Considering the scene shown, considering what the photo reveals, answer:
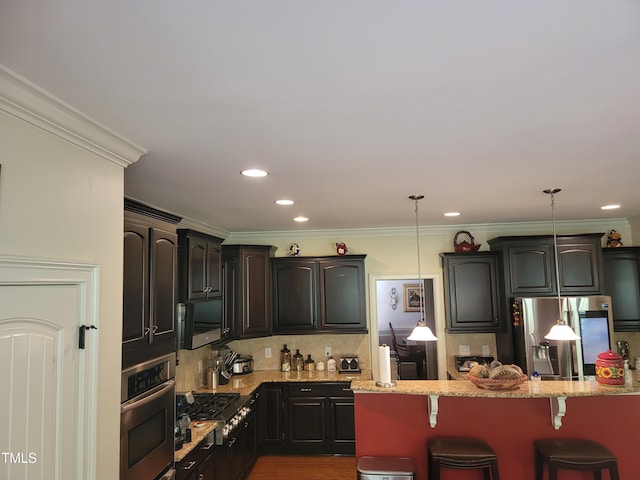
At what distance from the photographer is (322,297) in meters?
5.39

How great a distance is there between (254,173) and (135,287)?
3.08ft

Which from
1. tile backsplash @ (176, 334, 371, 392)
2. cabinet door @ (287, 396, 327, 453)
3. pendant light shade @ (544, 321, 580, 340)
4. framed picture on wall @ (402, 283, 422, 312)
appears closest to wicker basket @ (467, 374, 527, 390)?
pendant light shade @ (544, 321, 580, 340)

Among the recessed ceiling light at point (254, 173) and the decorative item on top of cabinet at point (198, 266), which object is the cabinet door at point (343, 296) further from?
the recessed ceiling light at point (254, 173)

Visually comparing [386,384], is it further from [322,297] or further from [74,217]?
[74,217]

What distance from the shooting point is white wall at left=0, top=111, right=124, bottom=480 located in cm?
146

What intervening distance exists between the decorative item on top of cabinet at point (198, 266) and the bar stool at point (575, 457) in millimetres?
3014

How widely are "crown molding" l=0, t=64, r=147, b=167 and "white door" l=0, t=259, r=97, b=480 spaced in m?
0.53

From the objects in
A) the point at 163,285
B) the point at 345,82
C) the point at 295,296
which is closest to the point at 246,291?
the point at 295,296

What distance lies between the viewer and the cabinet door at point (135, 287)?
2.18m

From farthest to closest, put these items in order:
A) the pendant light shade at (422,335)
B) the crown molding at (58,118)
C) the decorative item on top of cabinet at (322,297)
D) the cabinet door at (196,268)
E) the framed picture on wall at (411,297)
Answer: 1. the framed picture on wall at (411,297)
2. the decorative item on top of cabinet at (322,297)
3. the cabinet door at (196,268)
4. the pendant light shade at (422,335)
5. the crown molding at (58,118)

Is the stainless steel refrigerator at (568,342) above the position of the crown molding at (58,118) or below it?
below

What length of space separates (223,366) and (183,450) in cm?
212

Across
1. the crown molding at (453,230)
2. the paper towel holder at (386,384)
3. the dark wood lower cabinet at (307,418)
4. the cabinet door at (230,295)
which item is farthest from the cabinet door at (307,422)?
the crown molding at (453,230)

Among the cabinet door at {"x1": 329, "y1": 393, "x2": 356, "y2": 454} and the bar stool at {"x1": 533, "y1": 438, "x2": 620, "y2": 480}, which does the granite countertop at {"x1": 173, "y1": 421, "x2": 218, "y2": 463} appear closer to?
the cabinet door at {"x1": 329, "y1": 393, "x2": 356, "y2": 454}
